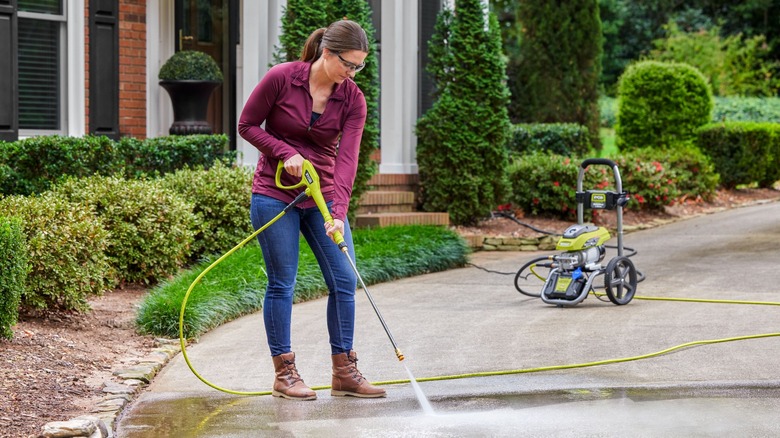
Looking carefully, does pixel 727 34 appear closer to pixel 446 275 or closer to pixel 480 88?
pixel 480 88

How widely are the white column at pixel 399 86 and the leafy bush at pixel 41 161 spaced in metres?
4.22

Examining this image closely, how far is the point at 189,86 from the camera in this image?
471 inches

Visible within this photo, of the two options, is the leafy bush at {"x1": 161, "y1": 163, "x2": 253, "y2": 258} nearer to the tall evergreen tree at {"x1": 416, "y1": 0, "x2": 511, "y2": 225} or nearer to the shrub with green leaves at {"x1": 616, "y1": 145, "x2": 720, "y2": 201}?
the tall evergreen tree at {"x1": 416, "y1": 0, "x2": 511, "y2": 225}

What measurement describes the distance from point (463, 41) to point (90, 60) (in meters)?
4.24

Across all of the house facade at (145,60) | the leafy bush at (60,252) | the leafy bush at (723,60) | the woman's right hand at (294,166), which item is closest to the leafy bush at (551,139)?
the house facade at (145,60)

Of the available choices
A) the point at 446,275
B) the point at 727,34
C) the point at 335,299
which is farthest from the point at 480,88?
the point at 727,34

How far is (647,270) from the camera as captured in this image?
416 inches

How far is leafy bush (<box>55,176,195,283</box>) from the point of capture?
28.7 ft

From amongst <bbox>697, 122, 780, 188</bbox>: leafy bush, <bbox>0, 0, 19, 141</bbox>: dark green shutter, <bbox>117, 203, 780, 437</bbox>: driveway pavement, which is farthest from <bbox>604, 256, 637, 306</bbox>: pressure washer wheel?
<bbox>697, 122, 780, 188</bbox>: leafy bush

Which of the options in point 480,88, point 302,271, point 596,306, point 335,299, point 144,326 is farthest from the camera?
point 480,88

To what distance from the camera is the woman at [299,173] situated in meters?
5.38

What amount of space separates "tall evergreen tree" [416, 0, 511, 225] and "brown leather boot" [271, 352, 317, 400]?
292 inches

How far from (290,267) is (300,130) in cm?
69

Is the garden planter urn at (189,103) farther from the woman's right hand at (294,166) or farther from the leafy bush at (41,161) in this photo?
the woman's right hand at (294,166)
